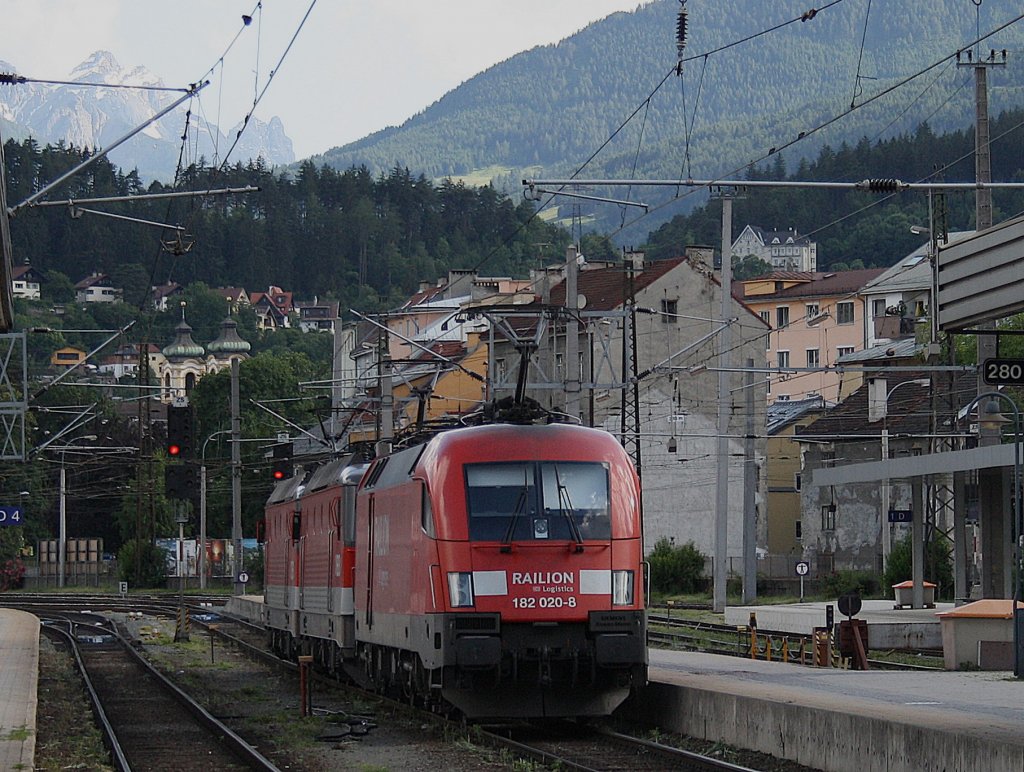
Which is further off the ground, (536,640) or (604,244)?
(604,244)

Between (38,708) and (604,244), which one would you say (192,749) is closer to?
(38,708)

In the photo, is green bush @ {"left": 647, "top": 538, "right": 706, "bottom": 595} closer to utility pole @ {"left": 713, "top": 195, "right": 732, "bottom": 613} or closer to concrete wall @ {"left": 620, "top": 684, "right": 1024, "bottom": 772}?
utility pole @ {"left": 713, "top": 195, "right": 732, "bottom": 613}

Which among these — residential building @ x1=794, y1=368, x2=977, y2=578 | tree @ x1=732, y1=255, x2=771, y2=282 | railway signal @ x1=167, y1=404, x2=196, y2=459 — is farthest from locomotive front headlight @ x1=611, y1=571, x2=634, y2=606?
tree @ x1=732, y1=255, x2=771, y2=282

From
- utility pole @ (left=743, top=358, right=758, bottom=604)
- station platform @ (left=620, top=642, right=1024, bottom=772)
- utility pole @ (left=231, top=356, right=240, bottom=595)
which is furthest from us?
utility pole @ (left=231, top=356, right=240, bottom=595)

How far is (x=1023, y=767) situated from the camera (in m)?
11.9

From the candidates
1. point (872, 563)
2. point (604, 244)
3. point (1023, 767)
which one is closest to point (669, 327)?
point (872, 563)

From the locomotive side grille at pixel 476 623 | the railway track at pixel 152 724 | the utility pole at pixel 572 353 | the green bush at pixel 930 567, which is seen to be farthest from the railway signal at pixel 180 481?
the green bush at pixel 930 567

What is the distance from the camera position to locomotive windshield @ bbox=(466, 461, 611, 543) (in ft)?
60.0

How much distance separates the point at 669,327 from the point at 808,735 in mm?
60767

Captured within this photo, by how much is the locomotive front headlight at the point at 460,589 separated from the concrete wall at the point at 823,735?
2.52 meters

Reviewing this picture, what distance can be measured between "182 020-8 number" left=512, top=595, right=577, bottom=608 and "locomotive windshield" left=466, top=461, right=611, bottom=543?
0.62 metres

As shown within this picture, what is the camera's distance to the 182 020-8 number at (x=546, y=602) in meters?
18.0

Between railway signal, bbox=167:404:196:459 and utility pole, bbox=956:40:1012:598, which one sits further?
utility pole, bbox=956:40:1012:598

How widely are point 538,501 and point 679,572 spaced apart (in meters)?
44.4
